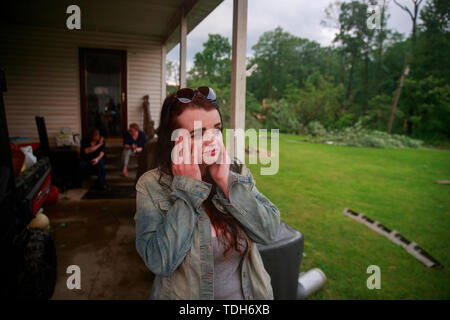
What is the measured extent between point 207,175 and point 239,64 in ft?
2.57

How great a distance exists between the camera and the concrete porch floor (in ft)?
7.41

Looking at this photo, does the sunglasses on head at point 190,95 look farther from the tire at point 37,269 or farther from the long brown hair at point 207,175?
the tire at point 37,269

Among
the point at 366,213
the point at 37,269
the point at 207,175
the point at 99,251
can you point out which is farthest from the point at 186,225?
the point at 366,213

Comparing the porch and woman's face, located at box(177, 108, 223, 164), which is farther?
the porch

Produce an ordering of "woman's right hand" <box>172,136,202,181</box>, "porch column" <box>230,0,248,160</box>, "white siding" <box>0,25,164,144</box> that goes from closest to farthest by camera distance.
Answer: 1. "woman's right hand" <box>172,136,202,181</box>
2. "porch column" <box>230,0,248,160</box>
3. "white siding" <box>0,25,164,144</box>

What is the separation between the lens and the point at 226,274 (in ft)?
2.88

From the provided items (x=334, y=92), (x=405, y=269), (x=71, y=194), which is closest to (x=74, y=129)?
(x=71, y=194)

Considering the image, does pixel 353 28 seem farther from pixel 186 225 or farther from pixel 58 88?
pixel 58 88

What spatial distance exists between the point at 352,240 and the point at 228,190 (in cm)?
421

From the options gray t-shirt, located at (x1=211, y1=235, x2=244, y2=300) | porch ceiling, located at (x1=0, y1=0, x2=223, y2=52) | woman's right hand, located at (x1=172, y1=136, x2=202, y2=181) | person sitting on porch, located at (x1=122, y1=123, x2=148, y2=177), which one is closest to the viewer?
woman's right hand, located at (x1=172, y1=136, x2=202, y2=181)

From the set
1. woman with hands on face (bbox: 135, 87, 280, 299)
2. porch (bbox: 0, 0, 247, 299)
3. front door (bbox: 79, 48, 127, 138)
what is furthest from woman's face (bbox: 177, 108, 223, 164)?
front door (bbox: 79, 48, 127, 138)

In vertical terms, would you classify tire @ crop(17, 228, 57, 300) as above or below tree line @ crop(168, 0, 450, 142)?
A: below

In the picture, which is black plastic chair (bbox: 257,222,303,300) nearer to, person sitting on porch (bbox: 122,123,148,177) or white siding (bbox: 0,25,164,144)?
person sitting on porch (bbox: 122,123,148,177)

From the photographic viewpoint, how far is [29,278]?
→ 1691 millimetres
